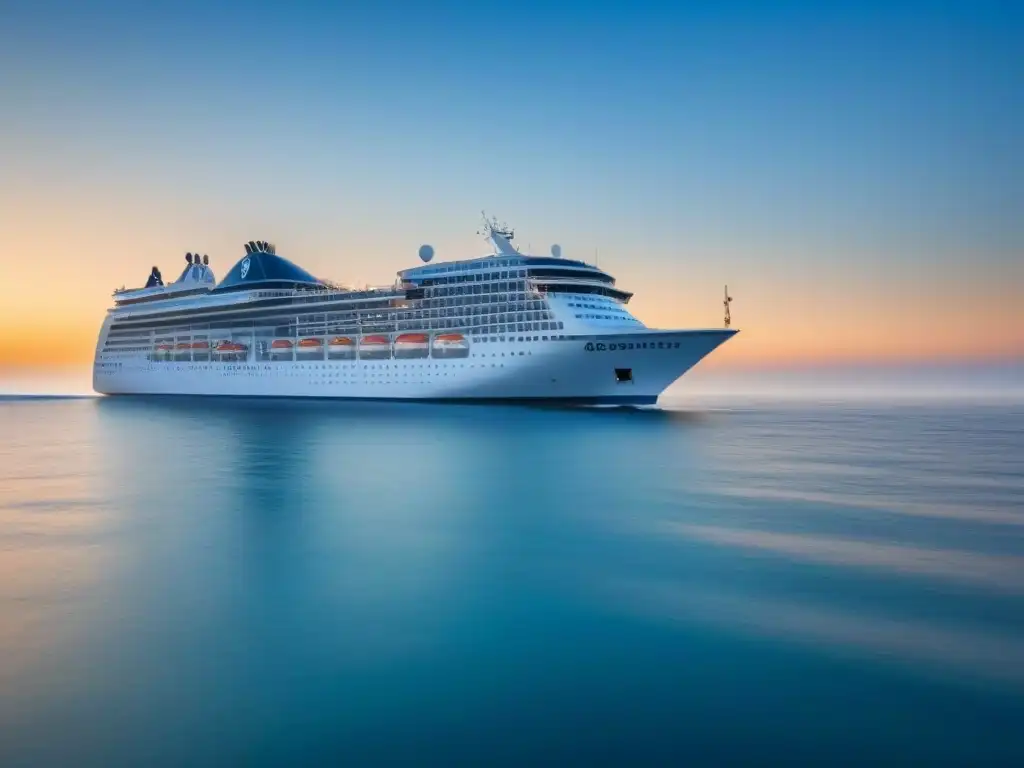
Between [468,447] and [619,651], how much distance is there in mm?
27663

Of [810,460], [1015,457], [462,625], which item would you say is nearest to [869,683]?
[462,625]

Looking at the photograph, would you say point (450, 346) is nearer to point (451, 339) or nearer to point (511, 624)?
point (451, 339)

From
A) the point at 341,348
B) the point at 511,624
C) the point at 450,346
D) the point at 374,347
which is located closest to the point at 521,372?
the point at 450,346

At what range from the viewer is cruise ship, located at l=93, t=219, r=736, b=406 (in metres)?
62.1

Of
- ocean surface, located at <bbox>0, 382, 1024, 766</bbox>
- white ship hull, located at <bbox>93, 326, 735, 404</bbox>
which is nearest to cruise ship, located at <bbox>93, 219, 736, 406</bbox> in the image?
white ship hull, located at <bbox>93, 326, 735, 404</bbox>

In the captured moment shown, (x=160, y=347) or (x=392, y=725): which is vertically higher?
(x=160, y=347)

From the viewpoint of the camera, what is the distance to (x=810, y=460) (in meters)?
33.8

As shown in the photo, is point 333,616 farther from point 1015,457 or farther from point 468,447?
point 1015,457

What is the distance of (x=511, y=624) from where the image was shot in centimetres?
1070

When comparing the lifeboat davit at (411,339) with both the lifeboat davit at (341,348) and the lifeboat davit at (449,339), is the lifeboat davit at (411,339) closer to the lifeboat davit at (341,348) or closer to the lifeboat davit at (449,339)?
the lifeboat davit at (449,339)

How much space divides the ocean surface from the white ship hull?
3533 centimetres

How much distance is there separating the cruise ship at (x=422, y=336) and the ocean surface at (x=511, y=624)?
37240 mm

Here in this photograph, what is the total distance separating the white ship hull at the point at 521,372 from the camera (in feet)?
196

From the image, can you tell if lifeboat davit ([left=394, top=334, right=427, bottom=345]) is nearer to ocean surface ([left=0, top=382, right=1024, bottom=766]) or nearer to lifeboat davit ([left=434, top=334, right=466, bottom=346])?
lifeboat davit ([left=434, top=334, right=466, bottom=346])
